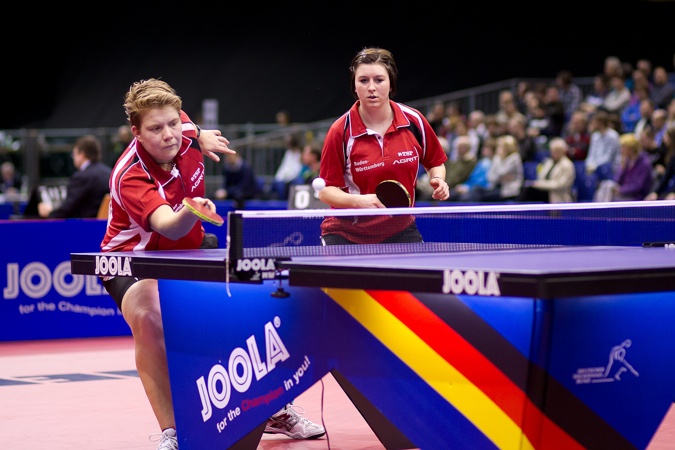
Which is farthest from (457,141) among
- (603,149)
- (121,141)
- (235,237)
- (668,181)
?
(235,237)

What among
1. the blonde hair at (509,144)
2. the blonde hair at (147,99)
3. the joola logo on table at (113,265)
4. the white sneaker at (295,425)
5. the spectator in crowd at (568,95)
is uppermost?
the spectator in crowd at (568,95)

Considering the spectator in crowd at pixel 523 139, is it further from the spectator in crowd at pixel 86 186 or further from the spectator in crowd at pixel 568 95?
the spectator in crowd at pixel 86 186

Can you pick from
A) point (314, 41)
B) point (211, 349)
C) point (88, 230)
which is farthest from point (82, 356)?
point (314, 41)

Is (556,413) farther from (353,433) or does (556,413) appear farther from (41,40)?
(41,40)

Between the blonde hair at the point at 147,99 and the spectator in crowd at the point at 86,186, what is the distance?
5.36 metres

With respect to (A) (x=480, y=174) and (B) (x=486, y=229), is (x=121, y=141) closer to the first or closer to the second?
(A) (x=480, y=174)

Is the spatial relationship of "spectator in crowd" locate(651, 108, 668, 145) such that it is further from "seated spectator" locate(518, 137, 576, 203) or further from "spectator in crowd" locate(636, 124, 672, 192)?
"seated spectator" locate(518, 137, 576, 203)

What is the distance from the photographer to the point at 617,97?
14539 millimetres

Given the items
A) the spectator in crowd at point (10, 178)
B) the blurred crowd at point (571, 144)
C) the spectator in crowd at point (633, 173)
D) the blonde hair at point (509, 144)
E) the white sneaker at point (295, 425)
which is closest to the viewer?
the white sneaker at point (295, 425)

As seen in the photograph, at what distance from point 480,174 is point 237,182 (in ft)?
12.2

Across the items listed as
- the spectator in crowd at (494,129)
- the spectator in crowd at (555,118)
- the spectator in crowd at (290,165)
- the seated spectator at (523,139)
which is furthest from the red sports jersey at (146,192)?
the spectator in crowd at (290,165)

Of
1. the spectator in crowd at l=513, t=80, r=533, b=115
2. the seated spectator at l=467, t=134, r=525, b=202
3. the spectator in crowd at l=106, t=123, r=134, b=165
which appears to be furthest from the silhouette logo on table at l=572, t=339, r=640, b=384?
the spectator in crowd at l=513, t=80, r=533, b=115

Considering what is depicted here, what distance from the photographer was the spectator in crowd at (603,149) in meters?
12.6

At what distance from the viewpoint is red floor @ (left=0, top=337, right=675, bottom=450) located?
472 cm
